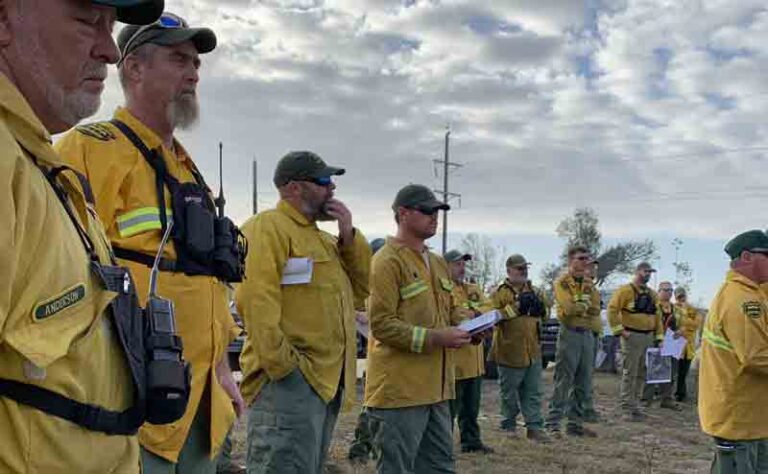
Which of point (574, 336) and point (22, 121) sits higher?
point (22, 121)

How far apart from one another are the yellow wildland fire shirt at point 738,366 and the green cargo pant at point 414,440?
190 centimetres

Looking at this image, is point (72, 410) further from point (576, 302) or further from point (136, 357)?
point (576, 302)

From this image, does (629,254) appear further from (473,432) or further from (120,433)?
(120,433)

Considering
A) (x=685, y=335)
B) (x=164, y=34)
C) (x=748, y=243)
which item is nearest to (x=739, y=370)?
(x=748, y=243)

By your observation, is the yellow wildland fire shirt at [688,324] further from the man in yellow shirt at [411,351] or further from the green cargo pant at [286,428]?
the green cargo pant at [286,428]

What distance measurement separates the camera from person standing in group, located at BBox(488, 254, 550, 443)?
31.3 feet

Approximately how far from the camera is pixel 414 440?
15.3 feet

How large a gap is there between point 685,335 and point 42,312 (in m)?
13.1

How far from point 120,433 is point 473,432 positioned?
723 cm

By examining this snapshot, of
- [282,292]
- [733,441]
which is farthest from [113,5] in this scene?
[733,441]

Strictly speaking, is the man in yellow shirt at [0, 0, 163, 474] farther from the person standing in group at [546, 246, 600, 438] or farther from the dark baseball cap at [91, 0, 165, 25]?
the person standing in group at [546, 246, 600, 438]

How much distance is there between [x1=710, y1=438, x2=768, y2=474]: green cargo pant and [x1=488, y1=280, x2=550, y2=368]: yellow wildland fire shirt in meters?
4.39

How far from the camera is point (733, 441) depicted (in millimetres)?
5113

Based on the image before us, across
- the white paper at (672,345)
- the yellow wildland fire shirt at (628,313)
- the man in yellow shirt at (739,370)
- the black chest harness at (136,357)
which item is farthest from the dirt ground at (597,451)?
the black chest harness at (136,357)
